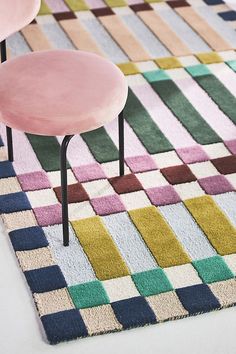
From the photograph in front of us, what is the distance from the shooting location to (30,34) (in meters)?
2.88

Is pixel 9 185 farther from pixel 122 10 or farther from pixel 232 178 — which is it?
pixel 122 10

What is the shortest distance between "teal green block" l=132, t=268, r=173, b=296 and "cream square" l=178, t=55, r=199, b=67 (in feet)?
3.44

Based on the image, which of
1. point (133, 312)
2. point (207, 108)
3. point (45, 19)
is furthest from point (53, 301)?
point (45, 19)

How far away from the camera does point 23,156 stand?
2219 mm

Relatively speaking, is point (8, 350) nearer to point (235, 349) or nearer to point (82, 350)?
point (82, 350)

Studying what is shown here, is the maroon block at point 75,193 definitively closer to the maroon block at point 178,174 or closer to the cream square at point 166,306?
the maroon block at point 178,174

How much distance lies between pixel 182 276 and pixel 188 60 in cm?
109

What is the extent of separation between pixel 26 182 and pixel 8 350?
590mm

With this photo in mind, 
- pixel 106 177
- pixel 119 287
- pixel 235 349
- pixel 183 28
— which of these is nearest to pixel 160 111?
pixel 106 177

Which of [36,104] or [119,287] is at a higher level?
[36,104]

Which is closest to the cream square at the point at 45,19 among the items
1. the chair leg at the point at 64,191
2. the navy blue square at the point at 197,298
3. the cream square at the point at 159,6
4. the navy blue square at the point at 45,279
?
the cream square at the point at 159,6

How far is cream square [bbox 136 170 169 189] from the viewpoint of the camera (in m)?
2.11

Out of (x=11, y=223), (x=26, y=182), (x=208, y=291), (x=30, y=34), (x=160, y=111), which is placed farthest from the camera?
(x=30, y=34)

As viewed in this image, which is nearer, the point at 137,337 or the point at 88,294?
the point at 137,337
